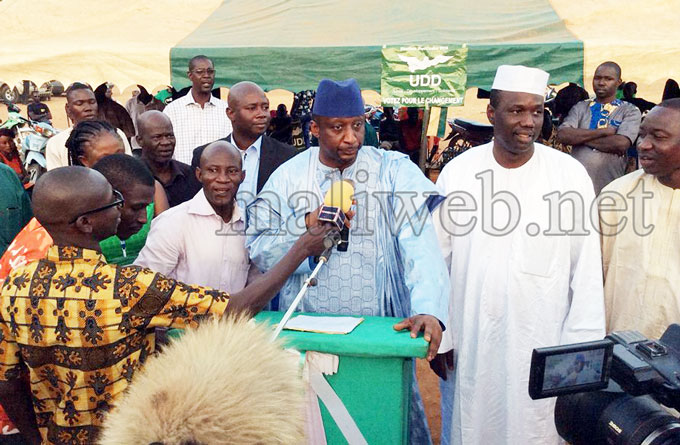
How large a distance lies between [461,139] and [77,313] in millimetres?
11495

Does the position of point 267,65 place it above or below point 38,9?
below

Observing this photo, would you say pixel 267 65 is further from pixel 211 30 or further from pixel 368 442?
pixel 368 442

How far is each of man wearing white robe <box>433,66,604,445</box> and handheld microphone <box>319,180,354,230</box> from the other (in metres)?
0.83

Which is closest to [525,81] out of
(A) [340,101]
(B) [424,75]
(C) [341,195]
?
(A) [340,101]

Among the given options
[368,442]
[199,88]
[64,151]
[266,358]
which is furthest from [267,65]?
[266,358]

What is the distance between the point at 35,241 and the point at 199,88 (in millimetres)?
3789

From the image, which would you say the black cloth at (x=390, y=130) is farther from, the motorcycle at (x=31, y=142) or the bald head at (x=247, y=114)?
the bald head at (x=247, y=114)

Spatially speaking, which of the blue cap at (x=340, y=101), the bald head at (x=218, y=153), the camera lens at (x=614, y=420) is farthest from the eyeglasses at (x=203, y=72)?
the camera lens at (x=614, y=420)

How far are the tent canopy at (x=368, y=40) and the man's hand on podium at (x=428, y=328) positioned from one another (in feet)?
14.8

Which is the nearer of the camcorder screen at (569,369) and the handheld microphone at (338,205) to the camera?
the camcorder screen at (569,369)

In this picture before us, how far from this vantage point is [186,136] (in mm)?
5652

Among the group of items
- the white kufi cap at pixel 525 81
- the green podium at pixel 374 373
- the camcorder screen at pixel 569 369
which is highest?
the white kufi cap at pixel 525 81

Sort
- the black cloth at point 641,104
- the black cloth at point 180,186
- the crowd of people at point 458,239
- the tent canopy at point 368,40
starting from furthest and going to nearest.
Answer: the black cloth at point 641,104
the tent canopy at point 368,40
the black cloth at point 180,186
the crowd of people at point 458,239

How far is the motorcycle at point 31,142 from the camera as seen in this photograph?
7.30 metres
